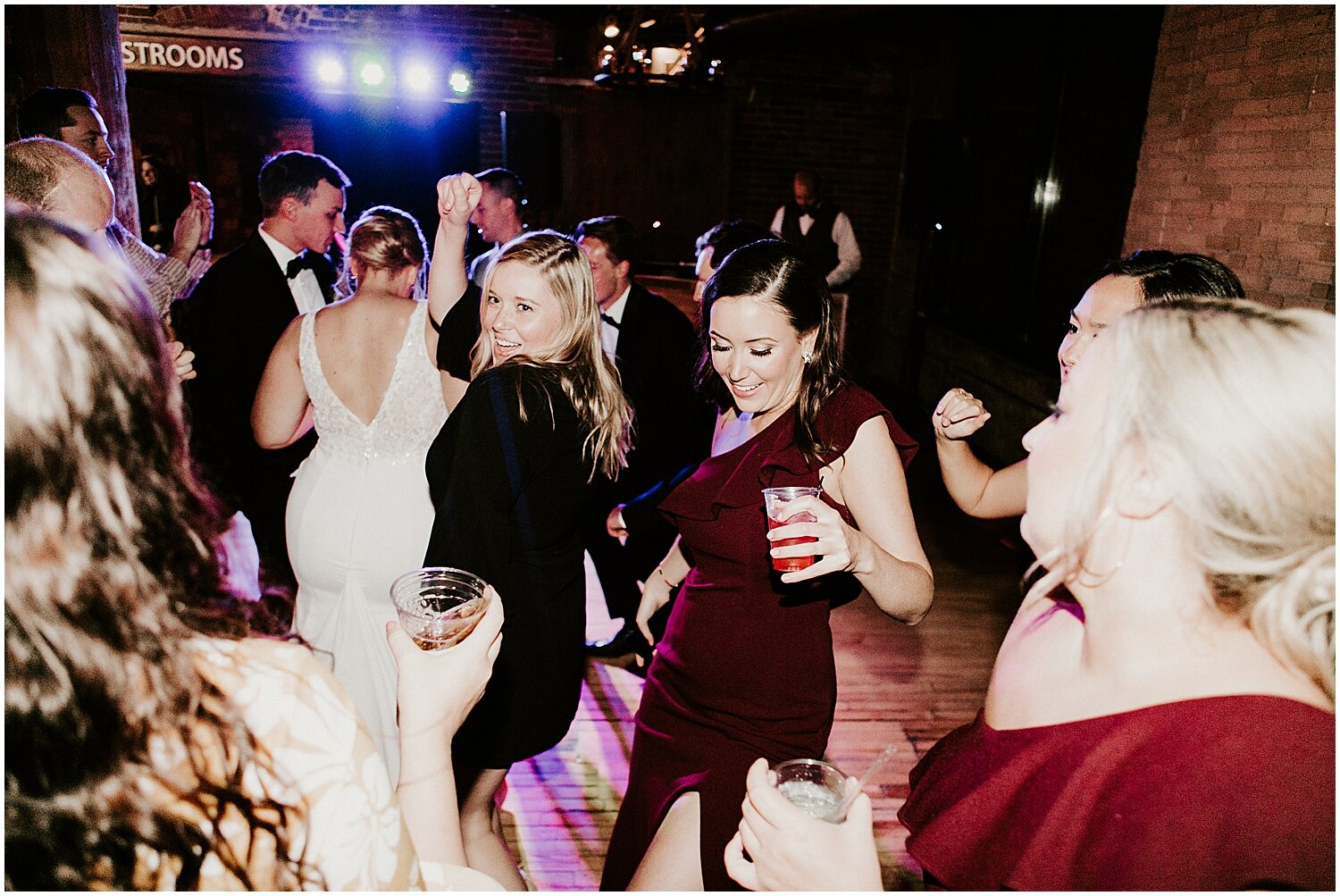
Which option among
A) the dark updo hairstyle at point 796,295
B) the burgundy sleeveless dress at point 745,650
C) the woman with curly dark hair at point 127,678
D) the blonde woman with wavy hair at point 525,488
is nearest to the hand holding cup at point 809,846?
the woman with curly dark hair at point 127,678

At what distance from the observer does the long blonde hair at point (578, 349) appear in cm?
219

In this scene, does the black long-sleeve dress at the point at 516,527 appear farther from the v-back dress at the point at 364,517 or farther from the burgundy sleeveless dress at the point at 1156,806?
the burgundy sleeveless dress at the point at 1156,806

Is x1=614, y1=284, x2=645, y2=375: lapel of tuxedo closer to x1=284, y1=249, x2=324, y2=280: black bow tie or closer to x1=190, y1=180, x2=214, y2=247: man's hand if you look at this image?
x1=284, y1=249, x2=324, y2=280: black bow tie

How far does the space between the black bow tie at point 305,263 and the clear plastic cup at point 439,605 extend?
8.61 feet

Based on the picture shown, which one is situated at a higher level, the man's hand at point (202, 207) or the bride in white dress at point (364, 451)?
the man's hand at point (202, 207)

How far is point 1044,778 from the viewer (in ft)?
3.62

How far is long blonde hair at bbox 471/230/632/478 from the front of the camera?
86.3 inches

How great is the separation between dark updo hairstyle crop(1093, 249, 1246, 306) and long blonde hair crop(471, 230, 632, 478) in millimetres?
1357

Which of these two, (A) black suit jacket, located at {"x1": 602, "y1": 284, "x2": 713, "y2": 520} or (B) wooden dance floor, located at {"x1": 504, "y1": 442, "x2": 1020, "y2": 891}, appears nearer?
(B) wooden dance floor, located at {"x1": 504, "y1": 442, "x2": 1020, "y2": 891}

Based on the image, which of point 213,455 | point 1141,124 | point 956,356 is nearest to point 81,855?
point 213,455

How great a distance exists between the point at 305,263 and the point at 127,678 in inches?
123

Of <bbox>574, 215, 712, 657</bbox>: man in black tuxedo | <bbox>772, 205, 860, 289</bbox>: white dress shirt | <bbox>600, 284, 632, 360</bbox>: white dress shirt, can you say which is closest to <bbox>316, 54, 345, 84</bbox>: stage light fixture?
<bbox>772, 205, 860, 289</bbox>: white dress shirt

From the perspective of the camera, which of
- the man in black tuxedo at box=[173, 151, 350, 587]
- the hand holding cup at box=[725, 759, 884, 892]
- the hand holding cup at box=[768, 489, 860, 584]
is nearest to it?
the hand holding cup at box=[725, 759, 884, 892]

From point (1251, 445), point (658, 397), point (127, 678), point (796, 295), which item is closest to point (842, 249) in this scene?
point (658, 397)
